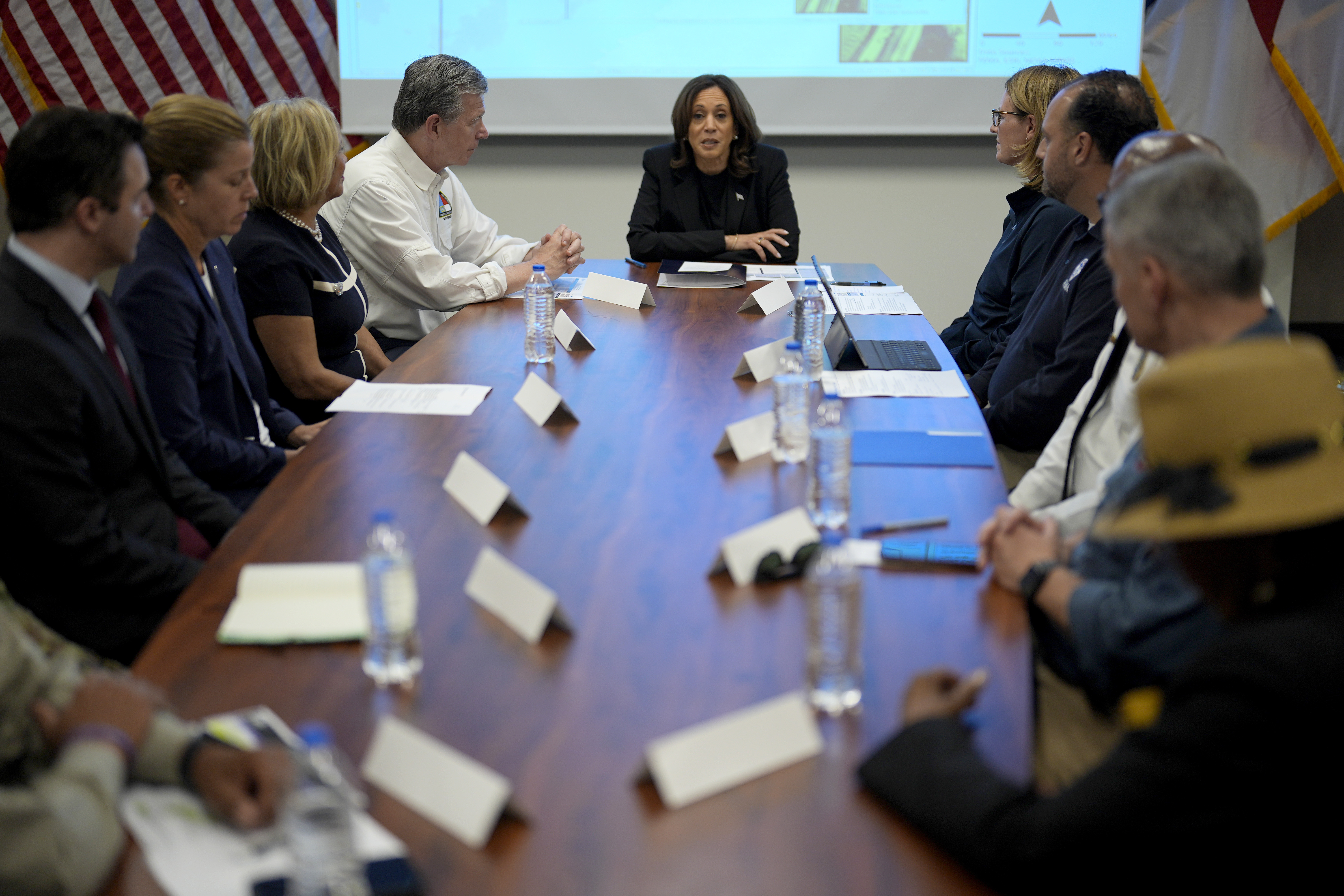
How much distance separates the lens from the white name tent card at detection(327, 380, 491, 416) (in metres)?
2.31

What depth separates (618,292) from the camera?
138 inches

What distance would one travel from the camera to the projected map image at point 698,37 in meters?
5.10

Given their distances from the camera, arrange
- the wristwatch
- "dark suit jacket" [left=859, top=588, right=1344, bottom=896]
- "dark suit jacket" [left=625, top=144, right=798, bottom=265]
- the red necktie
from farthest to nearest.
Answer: "dark suit jacket" [left=625, top=144, right=798, bottom=265] < the red necktie < the wristwatch < "dark suit jacket" [left=859, top=588, right=1344, bottom=896]

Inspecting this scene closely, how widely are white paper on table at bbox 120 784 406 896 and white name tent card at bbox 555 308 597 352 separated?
1.94 m

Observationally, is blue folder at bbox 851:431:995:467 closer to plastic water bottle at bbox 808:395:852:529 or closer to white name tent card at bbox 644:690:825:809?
plastic water bottle at bbox 808:395:852:529

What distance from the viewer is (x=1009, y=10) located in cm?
504

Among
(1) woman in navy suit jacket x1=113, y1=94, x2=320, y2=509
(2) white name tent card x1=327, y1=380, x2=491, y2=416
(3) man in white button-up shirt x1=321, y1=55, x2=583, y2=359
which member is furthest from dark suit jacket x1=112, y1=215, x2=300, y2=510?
(3) man in white button-up shirt x1=321, y1=55, x2=583, y2=359

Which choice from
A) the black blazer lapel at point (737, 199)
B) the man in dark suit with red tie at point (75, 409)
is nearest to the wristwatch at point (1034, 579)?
the man in dark suit with red tie at point (75, 409)

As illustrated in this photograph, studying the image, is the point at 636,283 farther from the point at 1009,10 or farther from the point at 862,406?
the point at 1009,10

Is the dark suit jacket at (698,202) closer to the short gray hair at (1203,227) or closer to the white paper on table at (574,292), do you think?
the white paper on table at (574,292)

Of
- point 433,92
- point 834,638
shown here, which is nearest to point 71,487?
point 834,638

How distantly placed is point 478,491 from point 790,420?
59 centimetres

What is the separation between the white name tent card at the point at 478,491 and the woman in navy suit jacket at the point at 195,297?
78cm

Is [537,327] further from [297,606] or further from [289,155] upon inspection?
[297,606]
